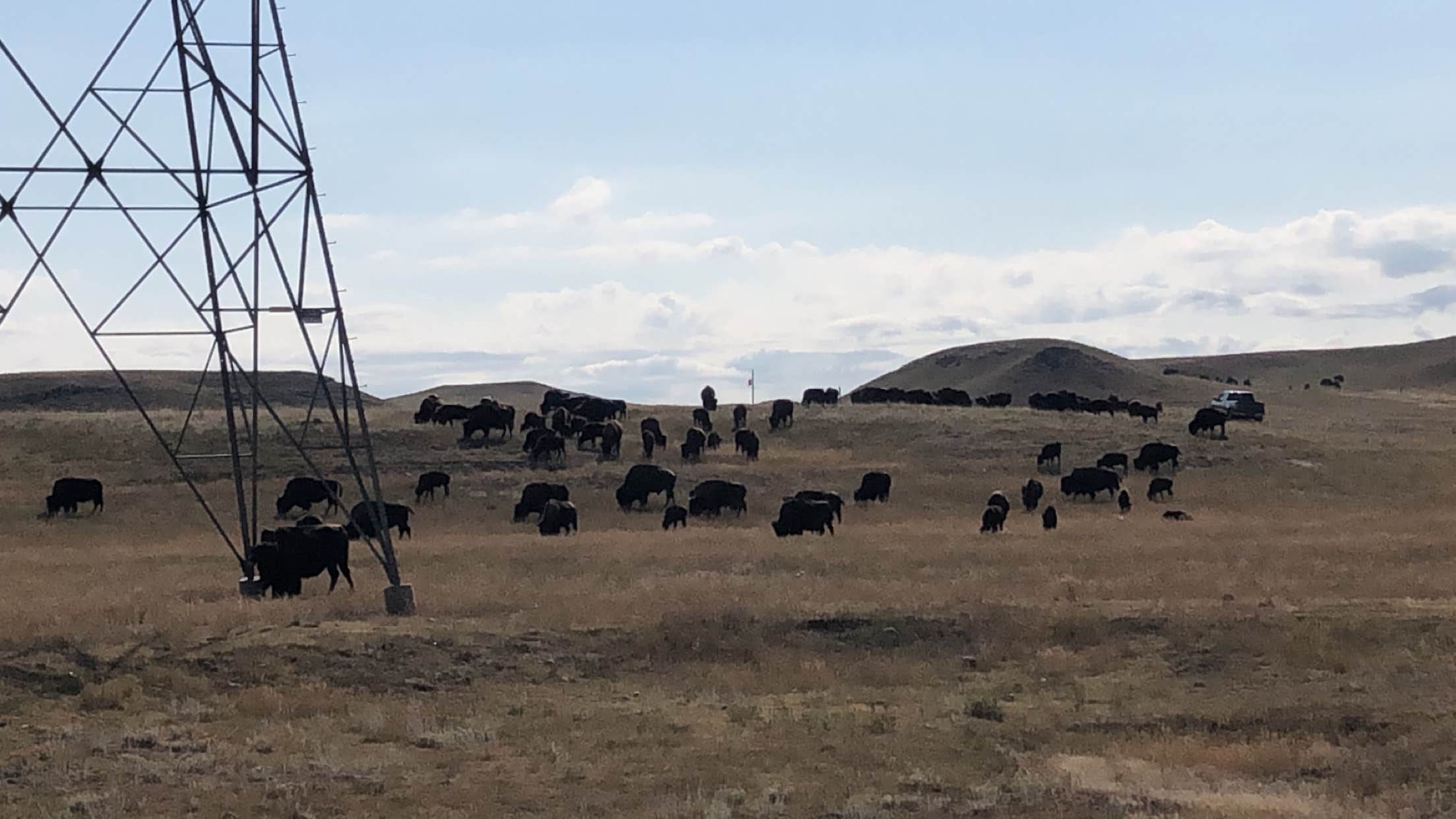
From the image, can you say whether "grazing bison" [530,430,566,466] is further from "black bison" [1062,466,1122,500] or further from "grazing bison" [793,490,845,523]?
"black bison" [1062,466,1122,500]

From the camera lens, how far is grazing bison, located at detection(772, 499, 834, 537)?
37.2 m

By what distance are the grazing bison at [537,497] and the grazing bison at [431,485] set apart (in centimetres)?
336

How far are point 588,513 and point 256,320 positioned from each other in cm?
2317

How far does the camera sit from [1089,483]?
160 feet

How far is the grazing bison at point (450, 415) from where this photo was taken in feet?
194

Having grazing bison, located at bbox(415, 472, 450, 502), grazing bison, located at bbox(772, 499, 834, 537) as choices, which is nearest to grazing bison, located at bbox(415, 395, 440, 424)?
grazing bison, located at bbox(415, 472, 450, 502)

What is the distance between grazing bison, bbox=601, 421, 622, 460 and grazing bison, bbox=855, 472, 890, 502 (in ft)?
33.9

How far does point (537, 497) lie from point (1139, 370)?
89.4 m

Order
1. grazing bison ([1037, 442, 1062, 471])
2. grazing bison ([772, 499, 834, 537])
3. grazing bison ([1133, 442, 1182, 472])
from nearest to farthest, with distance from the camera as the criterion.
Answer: grazing bison ([772, 499, 834, 537])
grazing bison ([1133, 442, 1182, 472])
grazing bison ([1037, 442, 1062, 471])

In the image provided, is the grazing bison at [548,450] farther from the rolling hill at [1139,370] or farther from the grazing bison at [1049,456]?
the rolling hill at [1139,370]

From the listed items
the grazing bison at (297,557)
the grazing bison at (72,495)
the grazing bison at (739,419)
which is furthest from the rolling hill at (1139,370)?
the grazing bison at (297,557)

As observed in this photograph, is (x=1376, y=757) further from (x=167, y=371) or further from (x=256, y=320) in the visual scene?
(x=167, y=371)

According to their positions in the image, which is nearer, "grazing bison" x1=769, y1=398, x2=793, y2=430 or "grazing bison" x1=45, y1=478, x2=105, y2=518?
"grazing bison" x1=45, y1=478, x2=105, y2=518

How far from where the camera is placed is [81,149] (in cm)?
2052
